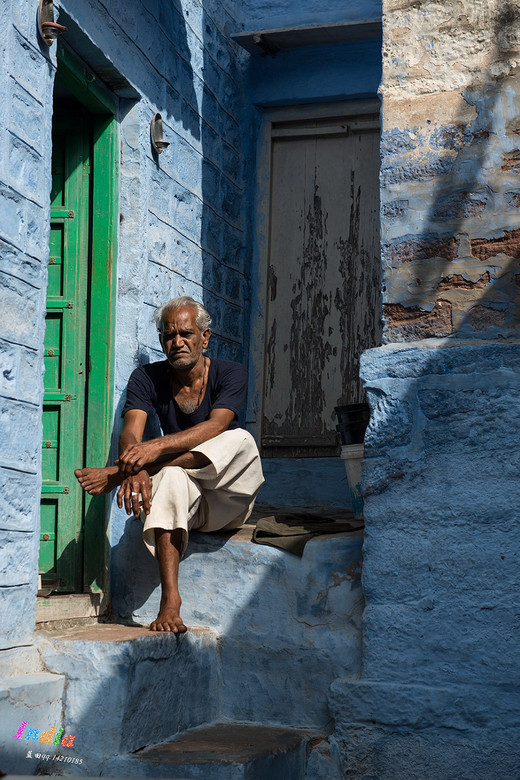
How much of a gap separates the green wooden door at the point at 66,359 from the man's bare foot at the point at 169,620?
1.87 ft

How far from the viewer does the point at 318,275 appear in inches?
258

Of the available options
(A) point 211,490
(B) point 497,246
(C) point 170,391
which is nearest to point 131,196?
(C) point 170,391

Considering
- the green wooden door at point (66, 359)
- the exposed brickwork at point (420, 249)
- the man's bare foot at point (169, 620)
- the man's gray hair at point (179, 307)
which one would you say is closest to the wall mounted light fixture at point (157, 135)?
the green wooden door at point (66, 359)

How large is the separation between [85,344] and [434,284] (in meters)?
1.63

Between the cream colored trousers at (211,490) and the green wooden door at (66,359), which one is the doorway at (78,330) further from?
the cream colored trousers at (211,490)

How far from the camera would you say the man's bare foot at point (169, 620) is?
403 cm

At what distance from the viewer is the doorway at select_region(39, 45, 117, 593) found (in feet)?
14.9

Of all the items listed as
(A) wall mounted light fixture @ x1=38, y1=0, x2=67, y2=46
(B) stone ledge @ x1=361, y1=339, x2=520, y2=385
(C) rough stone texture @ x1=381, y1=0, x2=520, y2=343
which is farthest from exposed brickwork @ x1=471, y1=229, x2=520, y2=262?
(A) wall mounted light fixture @ x1=38, y1=0, x2=67, y2=46

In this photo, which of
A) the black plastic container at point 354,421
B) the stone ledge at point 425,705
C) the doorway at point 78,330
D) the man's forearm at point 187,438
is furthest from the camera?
the doorway at point 78,330

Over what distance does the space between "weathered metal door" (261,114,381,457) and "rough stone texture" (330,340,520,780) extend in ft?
7.47

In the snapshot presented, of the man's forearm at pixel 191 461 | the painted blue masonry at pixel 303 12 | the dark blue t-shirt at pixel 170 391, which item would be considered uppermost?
the painted blue masonry at pixel 303 12

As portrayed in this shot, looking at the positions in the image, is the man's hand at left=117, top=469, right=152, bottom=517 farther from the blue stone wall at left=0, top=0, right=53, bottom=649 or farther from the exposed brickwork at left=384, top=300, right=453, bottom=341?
the exposed brickwork at left=384, top=300, right=453, bottom=341

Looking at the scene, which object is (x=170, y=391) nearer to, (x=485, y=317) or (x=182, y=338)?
(x=182, y=338)

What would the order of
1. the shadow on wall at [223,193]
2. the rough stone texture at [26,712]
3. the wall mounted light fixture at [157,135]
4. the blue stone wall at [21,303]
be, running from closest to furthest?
the rough stone texture at [26,712] → the blue stone wall at [21,303] → the wall mounted light fixture at [157,135] → the shadow on wall at [223,193]
